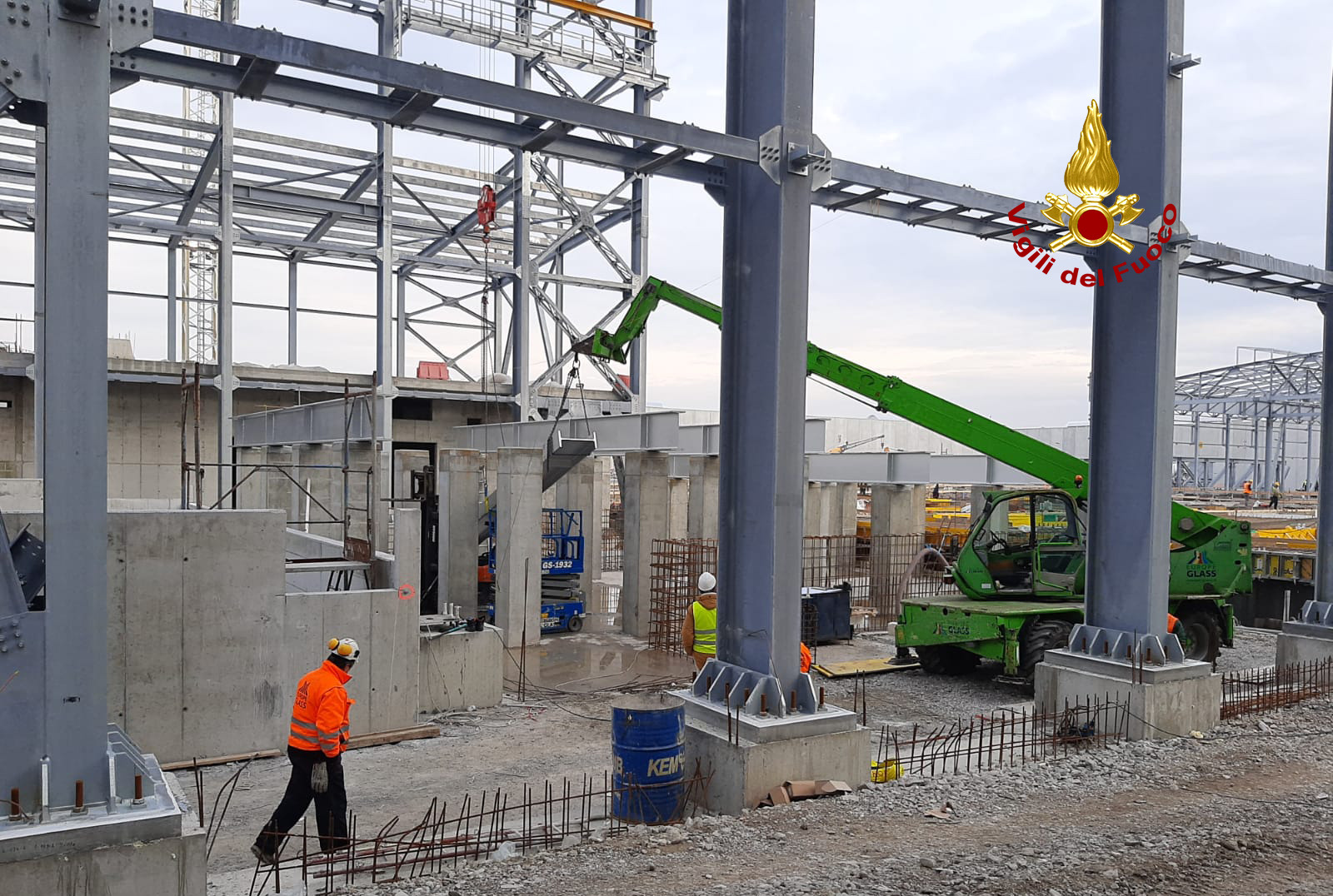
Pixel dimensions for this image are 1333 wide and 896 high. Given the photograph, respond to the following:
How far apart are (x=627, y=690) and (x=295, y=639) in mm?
5195

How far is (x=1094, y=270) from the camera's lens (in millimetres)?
10438

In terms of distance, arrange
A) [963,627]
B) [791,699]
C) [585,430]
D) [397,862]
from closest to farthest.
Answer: [397,862], [791,699], [963,627], [585,430]

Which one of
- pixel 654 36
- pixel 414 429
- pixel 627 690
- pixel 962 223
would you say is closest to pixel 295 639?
pixel 627 690

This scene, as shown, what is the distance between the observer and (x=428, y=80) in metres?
6.45

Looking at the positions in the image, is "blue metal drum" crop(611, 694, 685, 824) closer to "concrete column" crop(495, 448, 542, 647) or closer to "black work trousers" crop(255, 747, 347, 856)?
"black work trousers" crop(255, 747, 347, 856)

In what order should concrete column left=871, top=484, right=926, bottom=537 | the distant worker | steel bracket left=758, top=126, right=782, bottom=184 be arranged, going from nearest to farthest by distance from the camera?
steel bracket left=758, top=126, right=782, bottom=184, the distant worker, concrete column left=871, top=484, right=926, bottom=537

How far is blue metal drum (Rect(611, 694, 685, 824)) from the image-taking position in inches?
300

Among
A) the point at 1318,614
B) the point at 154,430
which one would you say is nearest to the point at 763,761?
the point at 1318,614

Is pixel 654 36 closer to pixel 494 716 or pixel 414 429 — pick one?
pixel 414 429

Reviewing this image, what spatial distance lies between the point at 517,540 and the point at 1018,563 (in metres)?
8.56

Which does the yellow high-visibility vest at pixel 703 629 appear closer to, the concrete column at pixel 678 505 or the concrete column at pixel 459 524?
the concrete column at pixel 459 524

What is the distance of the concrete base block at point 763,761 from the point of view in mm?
7465

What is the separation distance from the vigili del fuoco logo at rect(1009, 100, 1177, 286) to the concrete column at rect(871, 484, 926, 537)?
14.8 m

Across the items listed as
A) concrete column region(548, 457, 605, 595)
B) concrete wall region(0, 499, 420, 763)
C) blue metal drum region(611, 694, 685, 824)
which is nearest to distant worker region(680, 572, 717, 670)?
blue metal drum region(611, 694, 685, 824)
